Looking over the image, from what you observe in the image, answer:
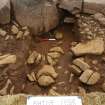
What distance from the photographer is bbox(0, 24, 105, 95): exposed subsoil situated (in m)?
2.34

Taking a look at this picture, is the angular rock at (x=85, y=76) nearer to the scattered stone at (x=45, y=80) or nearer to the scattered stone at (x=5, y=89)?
the scattered stone at (x=45, y=80)

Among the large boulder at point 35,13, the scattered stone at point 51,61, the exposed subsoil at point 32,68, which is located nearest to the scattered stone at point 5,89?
the exposed subsoil at point 32,68

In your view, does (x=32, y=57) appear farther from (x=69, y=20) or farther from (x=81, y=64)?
(x=69, y=20)

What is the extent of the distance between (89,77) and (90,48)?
0.88 ft

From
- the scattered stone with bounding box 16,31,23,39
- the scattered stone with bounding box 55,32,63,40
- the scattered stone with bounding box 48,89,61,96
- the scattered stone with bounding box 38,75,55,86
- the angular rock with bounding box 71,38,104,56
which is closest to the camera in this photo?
the scattered stone with bounding box 48,89,61,96

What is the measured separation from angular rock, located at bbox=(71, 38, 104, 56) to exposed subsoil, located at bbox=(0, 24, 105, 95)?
4 cm

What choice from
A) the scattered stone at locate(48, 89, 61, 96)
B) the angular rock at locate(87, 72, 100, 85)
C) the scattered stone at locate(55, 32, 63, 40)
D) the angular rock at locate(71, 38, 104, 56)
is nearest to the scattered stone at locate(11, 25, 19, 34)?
the scattered stone at locate(55, 32, 63, 40)

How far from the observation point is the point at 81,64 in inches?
94.3

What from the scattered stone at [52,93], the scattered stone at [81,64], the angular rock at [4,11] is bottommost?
the scattered stone at [52,93]

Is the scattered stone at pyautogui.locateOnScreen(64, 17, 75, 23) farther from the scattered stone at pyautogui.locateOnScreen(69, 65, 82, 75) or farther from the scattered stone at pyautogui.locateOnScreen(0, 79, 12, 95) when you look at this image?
the scattered stone at pyautogui.locateOnScreen(0, 79, 12, 95)

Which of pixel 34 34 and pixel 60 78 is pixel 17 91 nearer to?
pixel 60 78

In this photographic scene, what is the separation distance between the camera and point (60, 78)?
7.97ft

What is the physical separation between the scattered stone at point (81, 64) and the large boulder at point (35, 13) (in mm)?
509

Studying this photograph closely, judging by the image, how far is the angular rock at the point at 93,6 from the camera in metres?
2.72
